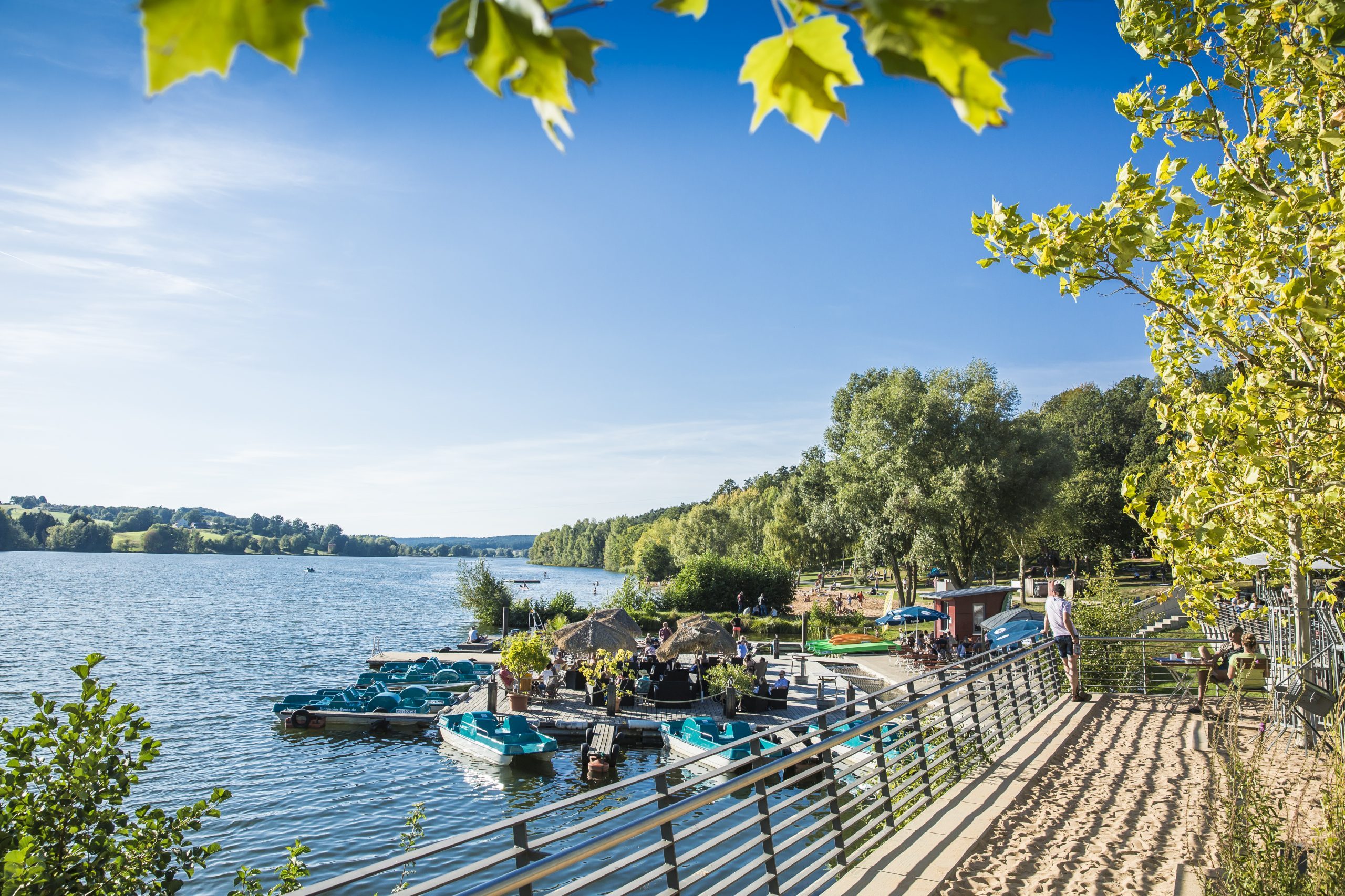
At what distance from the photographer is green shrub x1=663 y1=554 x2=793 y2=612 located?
4772cm

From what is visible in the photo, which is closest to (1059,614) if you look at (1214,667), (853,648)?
(1214,667)

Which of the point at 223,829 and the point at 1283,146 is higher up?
the point at 1283,146

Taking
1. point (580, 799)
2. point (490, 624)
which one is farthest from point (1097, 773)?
point (490, 624)

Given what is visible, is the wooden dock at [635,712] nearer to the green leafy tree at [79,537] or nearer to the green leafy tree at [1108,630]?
the green leafy tree at [1108,630]

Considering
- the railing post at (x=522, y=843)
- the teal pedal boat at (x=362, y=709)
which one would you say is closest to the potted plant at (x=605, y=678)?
the teal pedal boat at (x=362, y=709)

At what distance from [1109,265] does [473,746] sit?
17416 mm

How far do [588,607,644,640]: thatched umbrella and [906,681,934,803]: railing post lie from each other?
18383mm

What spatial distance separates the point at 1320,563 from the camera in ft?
26.7

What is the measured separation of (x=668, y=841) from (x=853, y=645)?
2734 cm

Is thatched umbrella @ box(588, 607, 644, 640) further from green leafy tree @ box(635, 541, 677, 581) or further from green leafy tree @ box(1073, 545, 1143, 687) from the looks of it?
green leafy tree @ box(635, 541, 677, 581)

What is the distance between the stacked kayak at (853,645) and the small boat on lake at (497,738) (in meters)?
14.1

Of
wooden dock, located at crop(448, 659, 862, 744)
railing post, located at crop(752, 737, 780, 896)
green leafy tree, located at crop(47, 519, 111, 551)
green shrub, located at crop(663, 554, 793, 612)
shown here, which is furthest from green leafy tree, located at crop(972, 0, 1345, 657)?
green leafy tree, located at crop(47, 519, 111, 551)

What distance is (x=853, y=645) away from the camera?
2973 centimetres

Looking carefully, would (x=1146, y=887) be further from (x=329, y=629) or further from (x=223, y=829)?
(x=329, y=629)
